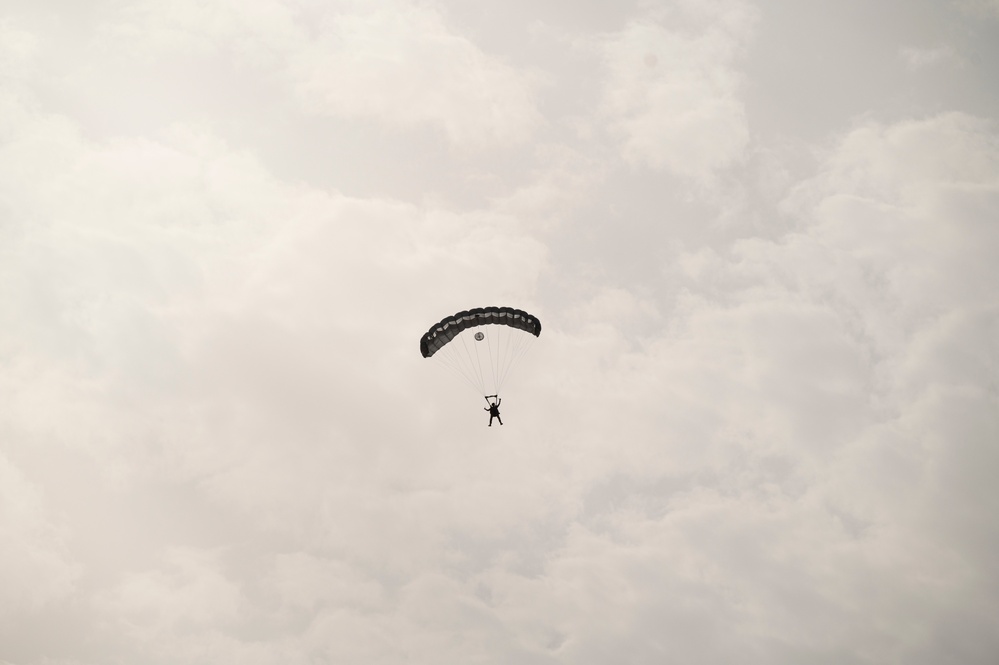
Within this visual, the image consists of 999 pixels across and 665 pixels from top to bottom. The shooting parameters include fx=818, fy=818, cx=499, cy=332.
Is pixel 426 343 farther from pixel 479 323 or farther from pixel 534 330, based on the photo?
pixel 534 330

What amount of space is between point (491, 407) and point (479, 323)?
7.40 m

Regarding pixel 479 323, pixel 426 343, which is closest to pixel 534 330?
pixel 479 323

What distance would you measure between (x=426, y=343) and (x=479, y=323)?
14.3 ft

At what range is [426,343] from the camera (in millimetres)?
62875

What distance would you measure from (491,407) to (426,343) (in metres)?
7.74

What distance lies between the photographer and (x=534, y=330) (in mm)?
63625

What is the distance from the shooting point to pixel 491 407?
216ft

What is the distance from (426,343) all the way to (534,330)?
8.43 m

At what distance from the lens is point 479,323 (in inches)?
2472

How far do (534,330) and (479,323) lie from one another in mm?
4374

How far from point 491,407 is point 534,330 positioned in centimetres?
736
